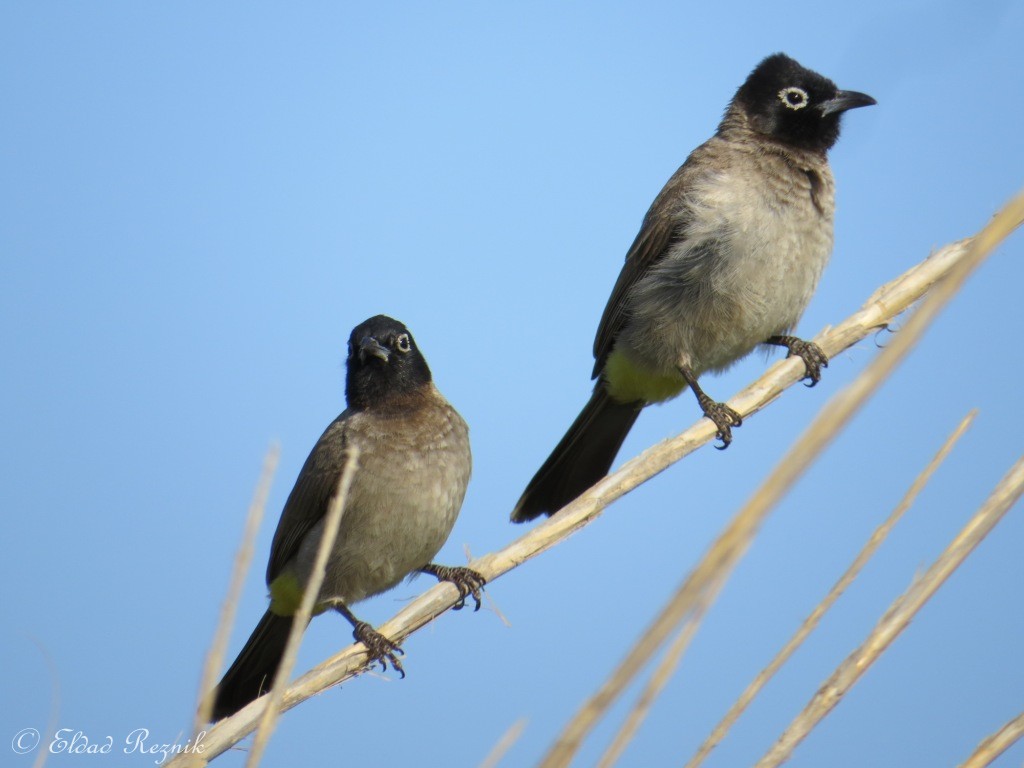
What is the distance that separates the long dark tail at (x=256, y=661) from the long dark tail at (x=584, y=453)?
5.53 ft

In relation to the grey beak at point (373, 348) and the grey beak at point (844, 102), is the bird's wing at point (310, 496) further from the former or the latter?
the grey beak at point (844, 102)

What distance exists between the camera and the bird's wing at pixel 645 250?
22.3 ft

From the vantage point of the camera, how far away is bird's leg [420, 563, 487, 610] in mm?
5297

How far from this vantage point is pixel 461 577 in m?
5.58

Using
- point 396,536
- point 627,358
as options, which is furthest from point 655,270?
point 396,536

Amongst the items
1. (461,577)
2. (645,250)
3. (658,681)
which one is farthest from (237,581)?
(645,250)

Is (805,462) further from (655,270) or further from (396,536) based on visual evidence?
(655,270)

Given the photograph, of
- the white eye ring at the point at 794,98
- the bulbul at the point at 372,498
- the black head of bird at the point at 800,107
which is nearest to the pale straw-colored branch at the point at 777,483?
the bulbul at the point at 372,498

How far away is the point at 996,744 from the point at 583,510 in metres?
1.77

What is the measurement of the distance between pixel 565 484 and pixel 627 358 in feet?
2.98

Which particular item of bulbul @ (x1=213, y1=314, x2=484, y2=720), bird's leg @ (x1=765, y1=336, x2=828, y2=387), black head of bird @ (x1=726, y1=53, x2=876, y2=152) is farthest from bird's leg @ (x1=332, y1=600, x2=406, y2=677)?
black head of bird @ (x1=726, y1=53, x2=876, y2=152)

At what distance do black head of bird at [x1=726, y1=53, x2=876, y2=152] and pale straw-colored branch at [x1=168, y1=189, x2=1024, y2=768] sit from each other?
3.03 metres

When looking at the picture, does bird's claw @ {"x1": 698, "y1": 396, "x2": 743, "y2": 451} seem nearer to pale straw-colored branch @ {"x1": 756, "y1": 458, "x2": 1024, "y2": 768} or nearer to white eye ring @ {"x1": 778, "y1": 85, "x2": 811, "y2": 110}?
white eye ring @ {"x1": 778, "y1": 85, "x2": 811, "y2": 110}

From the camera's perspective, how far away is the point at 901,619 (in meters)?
1.77
